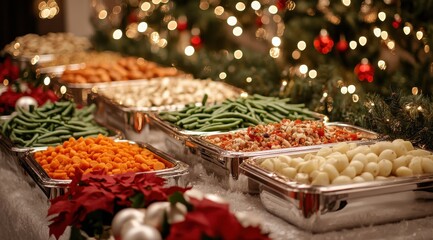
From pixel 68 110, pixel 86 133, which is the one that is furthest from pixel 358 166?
pixel 68 110

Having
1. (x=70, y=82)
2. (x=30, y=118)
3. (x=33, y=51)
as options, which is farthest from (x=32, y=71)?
(x=30, y=118)

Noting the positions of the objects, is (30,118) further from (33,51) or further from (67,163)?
(33,51)

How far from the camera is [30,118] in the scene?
367 cm

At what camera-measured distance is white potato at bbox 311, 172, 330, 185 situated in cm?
235

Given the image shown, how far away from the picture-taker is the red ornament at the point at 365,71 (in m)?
4.42

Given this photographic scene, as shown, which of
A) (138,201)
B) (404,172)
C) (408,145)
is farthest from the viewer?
(408,145)

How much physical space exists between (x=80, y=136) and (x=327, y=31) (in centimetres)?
219

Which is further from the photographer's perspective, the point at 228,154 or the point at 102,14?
the point at 102,14

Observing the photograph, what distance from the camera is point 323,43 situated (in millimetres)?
4723

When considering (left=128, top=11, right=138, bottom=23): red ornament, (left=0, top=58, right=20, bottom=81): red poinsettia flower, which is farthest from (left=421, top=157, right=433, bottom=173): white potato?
(left=128, top=11, right=138, bottom=23): red ornament

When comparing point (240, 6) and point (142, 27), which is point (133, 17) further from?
point (240, 6)

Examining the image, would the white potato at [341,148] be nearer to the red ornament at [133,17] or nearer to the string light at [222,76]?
the string light at [222,76]

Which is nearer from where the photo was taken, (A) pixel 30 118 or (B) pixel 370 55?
(A) pixel 30 118

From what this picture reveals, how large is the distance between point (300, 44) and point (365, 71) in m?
0.62
